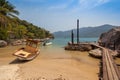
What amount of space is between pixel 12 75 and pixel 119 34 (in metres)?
A: 20.9

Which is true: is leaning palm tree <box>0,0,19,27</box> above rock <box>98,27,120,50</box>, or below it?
above

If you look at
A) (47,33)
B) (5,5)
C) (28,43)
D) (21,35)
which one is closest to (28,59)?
(28,43)

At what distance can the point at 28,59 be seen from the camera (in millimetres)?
13305

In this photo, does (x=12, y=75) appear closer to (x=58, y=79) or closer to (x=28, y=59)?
(x=58, y=79)

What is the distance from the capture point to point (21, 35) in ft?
160

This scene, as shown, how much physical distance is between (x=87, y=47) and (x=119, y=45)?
4.96m

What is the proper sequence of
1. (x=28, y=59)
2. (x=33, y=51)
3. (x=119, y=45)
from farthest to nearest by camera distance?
(x=119, y=45) < (x=33, y=51) < (x=28, y=59)

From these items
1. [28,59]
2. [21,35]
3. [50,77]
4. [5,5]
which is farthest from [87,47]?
[21,35]

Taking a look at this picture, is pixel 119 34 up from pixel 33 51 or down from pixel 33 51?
Answer: up

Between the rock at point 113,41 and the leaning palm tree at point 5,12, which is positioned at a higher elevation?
the leaning palm tree at point 5,12

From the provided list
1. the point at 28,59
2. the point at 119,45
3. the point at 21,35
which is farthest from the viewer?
the point at 21,35

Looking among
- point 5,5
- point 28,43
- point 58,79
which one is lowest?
point 58,79

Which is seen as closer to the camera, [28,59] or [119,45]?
[28,59]

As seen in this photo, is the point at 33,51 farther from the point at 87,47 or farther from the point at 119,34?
the point at 119,34
